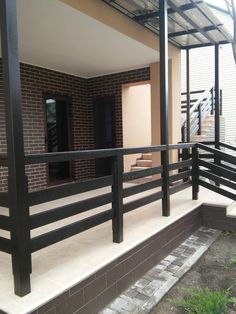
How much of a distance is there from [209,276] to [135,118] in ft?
14.2

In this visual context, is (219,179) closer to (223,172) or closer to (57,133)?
(223,172)

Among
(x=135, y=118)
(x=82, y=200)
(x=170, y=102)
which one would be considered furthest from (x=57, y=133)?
(x=82, y=200)

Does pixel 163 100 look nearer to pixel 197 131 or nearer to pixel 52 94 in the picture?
pixel 52 94

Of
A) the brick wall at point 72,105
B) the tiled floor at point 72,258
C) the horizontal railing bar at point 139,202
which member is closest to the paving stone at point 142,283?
the tiled floor at point 72,258

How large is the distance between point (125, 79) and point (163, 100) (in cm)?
287

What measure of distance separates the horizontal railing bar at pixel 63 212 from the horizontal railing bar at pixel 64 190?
0.09 metres

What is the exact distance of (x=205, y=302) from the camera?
214cm

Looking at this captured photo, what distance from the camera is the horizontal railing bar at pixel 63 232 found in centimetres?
181

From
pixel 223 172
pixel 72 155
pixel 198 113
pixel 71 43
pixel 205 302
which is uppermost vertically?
pixel 71 43

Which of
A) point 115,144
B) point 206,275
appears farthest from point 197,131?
point 206,275

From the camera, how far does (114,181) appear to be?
2.46 m

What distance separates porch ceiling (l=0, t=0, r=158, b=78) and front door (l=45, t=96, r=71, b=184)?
69cm

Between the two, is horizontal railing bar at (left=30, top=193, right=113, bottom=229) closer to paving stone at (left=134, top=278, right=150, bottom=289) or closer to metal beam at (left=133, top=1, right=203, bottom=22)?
paving stone at (left=134, top=278, right=150, bottom=289)

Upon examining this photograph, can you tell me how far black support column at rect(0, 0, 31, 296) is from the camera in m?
1.62
